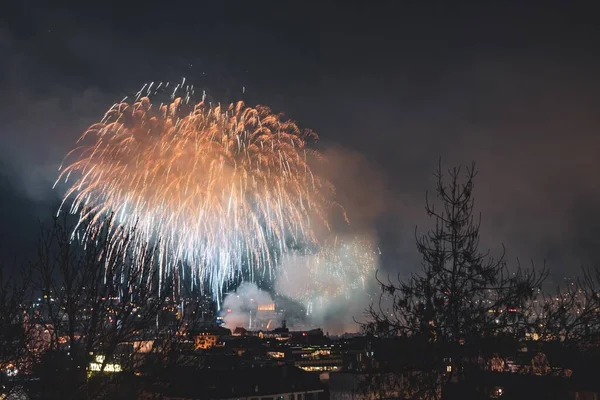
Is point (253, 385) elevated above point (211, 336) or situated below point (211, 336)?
below

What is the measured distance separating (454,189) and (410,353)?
331cm

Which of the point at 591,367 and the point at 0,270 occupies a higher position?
the point at 0,270

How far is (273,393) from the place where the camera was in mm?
Answer: 50219

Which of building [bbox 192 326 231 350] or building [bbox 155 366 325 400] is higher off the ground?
building [bbox 192 326 231 350]

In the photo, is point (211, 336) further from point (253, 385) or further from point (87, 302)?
point (87, 302)

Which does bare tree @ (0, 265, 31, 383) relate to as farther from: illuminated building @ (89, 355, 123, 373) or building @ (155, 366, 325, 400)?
building @ (155, 366, 325, 400)

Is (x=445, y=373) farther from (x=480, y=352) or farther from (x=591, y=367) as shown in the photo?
(x=591, y=367)

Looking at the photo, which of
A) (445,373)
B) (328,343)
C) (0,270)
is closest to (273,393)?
(0,270)

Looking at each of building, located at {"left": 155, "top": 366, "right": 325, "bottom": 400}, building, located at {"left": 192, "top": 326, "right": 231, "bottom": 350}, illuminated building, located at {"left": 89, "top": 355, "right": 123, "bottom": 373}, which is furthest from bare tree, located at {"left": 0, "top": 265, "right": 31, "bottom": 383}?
building, located at {"left": 192, "top": 326, "right": 231, "bottom": 350}

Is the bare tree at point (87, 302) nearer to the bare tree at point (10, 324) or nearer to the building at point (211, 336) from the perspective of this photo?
the bare tree at point (10, 324)

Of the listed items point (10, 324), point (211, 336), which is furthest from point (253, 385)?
point (211, 336)

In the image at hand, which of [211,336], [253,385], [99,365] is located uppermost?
[99,365]

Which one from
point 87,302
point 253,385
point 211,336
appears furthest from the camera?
point 211,336

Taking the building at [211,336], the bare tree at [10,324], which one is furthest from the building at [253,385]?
the building at [211,336]
